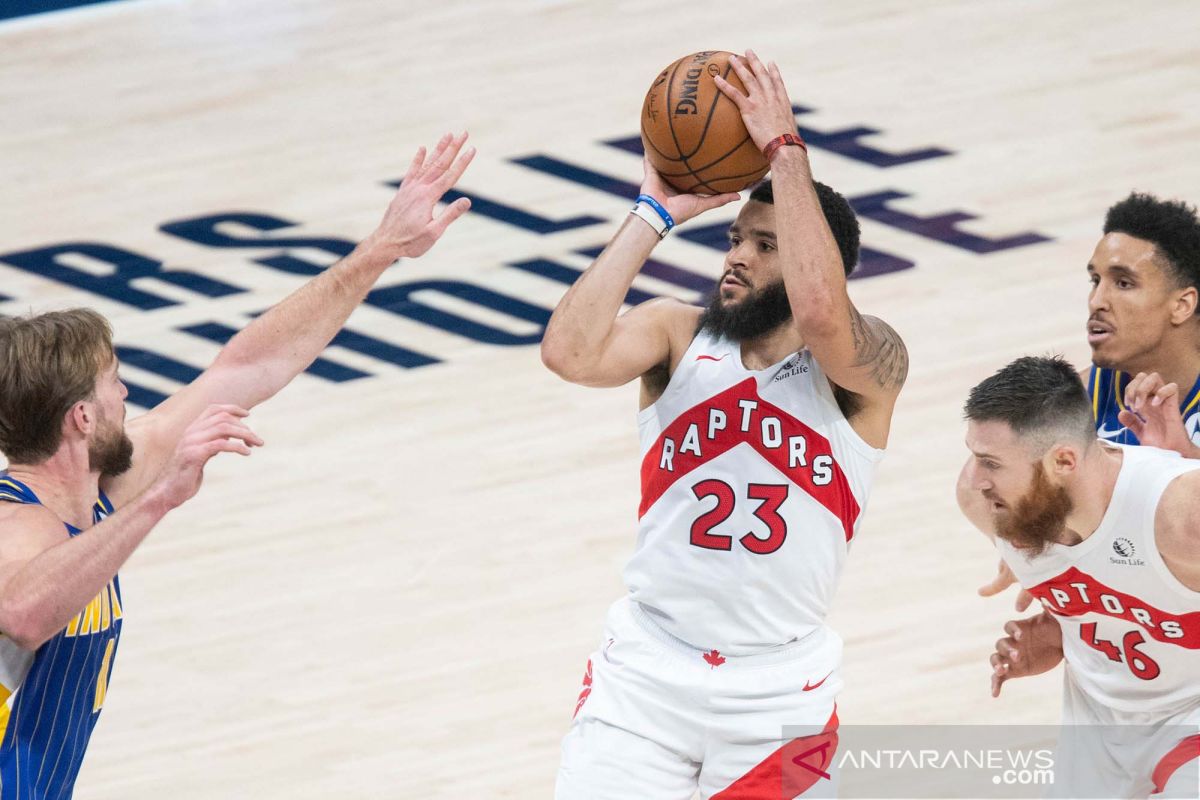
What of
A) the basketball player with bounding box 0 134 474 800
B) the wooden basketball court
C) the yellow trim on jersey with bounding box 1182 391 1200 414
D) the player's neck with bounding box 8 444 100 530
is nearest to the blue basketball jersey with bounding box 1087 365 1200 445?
the yellow trim on jersey with bounding box 1182 391 1200 414

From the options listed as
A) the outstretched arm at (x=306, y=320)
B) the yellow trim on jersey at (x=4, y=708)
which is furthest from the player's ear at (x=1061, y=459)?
the yellow trim on jersey at (x=4, y=708)

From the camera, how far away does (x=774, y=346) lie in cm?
509

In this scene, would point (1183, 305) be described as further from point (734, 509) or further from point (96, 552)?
point (96, 552)

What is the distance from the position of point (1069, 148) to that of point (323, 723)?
672cm

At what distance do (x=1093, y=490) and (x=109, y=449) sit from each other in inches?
95.5

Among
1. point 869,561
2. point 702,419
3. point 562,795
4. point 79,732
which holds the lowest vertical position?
point 869,561

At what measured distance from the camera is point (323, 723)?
7.07 meters

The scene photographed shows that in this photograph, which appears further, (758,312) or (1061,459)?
(758,312)

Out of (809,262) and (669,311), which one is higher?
(809,262)

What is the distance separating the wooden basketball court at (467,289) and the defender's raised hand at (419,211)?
221 centimetres

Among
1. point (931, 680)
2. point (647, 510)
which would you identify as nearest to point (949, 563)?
point (931, 680)

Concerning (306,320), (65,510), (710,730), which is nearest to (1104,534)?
(710,730)

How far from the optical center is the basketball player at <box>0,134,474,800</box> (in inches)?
168

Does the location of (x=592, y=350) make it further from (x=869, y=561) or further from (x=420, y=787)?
(x=869, y=561)
